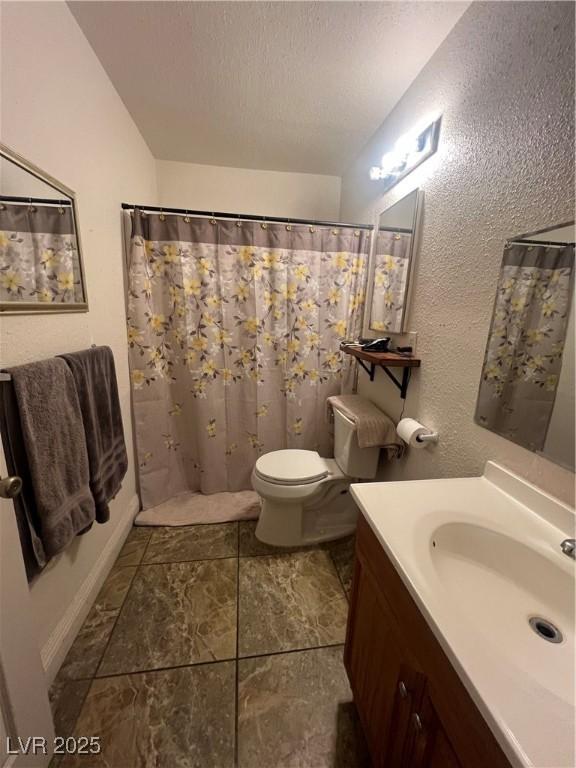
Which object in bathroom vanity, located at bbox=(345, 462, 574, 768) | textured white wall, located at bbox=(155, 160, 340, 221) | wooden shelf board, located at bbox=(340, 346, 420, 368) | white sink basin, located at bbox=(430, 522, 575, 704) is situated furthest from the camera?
textured white wall, located at bbox=(155, 160, 340, 221)

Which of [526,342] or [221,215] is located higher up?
[221,215]

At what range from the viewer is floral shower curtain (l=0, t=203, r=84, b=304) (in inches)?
35.2

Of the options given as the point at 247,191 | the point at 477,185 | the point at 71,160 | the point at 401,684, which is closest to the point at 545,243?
the point at 477,185

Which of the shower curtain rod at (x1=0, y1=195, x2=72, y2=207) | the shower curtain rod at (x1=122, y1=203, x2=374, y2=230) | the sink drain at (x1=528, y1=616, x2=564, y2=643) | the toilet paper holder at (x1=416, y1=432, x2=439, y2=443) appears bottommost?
the sink drain at (x1=528, y1=616, x2=564, y2=643)

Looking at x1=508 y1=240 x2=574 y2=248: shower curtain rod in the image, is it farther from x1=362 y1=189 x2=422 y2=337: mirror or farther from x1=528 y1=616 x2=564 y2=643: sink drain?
x1=528 y1=616 x2=564 y2=643: sink drain

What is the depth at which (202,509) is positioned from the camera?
6.54ft

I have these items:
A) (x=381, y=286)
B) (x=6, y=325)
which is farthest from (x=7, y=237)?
(x=381, y=286)

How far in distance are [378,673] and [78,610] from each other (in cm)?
122

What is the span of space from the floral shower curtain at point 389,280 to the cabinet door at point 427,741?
130cm

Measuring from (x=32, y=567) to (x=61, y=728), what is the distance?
54cm

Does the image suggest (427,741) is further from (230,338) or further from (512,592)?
(230,338)

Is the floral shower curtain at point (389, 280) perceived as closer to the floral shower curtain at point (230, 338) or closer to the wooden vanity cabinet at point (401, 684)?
the floral shower curtain at point (230, 338)

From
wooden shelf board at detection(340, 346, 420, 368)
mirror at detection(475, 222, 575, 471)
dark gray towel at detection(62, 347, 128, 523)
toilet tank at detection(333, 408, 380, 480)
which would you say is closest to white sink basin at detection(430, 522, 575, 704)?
mirror at detection(475, 222, 575, 471)

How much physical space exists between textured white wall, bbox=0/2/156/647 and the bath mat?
251mm
